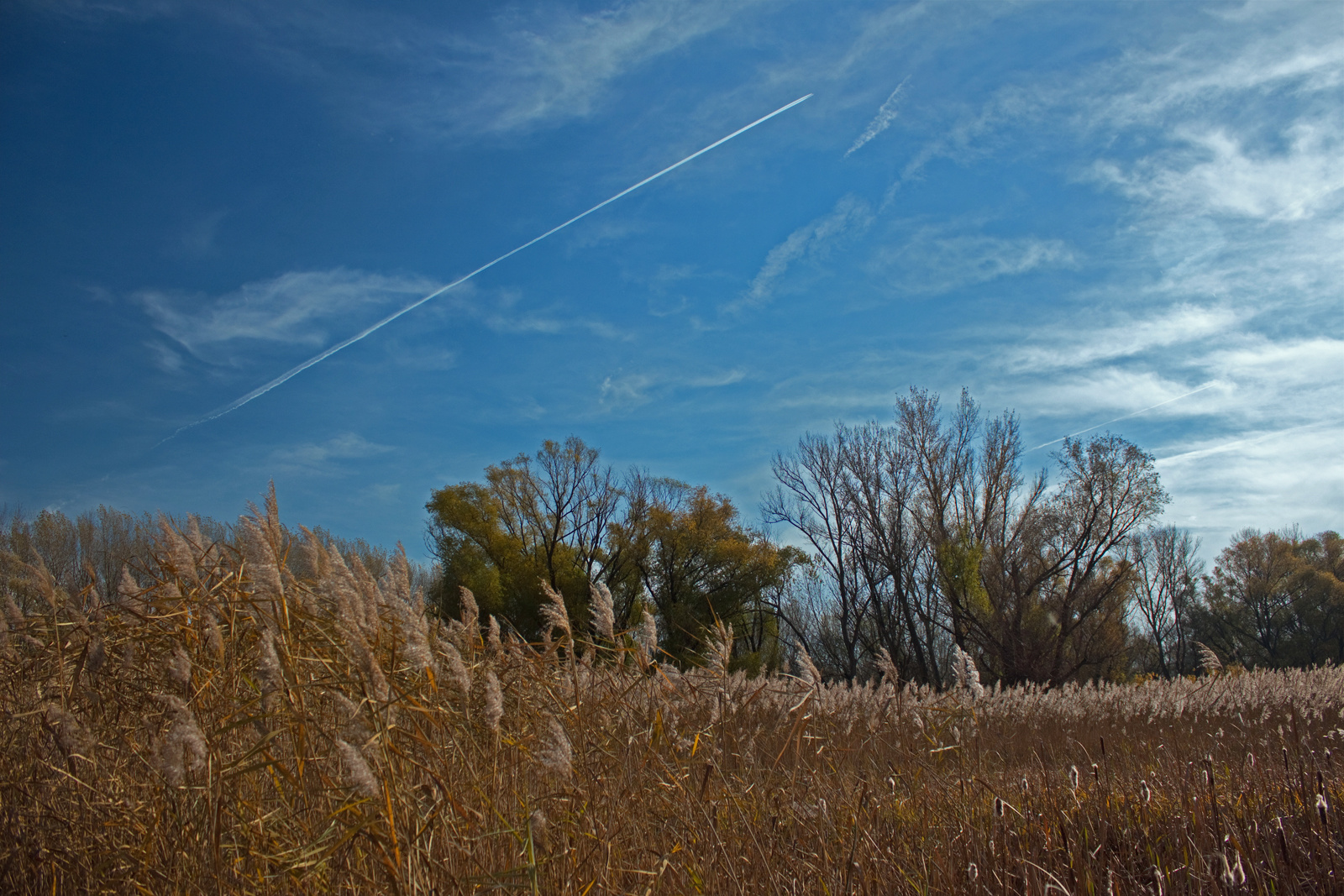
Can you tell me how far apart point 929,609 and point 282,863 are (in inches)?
Result: 1221

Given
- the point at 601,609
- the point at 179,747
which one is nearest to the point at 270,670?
the point at 179,747

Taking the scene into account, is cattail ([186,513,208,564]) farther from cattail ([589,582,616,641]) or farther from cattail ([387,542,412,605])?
cattail ([589,582,616,641])

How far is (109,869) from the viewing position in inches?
107

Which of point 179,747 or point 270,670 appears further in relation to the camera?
point 270,670

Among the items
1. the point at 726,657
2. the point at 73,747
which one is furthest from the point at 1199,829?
the point at 73,747

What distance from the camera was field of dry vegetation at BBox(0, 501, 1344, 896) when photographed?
2.16 m

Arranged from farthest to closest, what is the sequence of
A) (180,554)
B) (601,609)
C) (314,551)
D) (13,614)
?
(13,614), (314,551), (601,609), (180,554)

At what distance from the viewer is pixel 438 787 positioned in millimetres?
2318

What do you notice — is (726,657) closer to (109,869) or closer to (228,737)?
(228,737)

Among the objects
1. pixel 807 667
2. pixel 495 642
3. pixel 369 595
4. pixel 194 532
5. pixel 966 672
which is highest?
pixel 194 532

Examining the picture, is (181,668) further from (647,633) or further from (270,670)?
(647,633)

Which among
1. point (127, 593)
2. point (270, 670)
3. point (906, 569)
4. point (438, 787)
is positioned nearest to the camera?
point (270, 670)

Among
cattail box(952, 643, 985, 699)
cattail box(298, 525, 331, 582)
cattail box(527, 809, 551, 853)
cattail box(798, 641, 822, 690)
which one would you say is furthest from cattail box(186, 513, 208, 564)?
cattail box(952, 643, 985, 699)

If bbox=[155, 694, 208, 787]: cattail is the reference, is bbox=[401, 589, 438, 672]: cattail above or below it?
above
